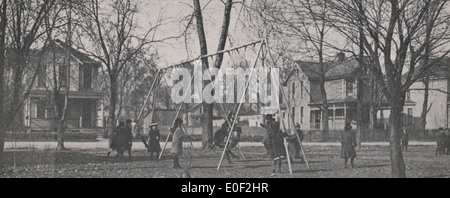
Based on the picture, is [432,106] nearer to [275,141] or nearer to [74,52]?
[74,52]

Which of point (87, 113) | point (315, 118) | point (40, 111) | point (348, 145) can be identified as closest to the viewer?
point (348, 145)

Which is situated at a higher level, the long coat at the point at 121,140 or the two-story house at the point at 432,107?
the two-story house at the point at 432,107

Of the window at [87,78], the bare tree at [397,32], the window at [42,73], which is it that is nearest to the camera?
the bare tree at [397,32]

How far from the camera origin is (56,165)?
1619cm

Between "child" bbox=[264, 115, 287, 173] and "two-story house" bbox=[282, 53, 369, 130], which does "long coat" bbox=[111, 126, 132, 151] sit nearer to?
"child" bbox=[264, 115, 287, 173]

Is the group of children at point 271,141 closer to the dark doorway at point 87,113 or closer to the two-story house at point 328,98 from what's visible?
the dark doorway at point 87,113

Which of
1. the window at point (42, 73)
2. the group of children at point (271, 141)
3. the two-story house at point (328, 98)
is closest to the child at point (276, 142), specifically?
the group of children at point (271, 141)

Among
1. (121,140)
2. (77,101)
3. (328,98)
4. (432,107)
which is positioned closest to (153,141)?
(121,140)

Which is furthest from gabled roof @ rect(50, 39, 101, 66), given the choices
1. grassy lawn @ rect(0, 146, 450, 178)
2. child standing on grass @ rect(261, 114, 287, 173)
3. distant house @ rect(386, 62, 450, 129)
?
distant house @ rect(386, 62, 450, 129)

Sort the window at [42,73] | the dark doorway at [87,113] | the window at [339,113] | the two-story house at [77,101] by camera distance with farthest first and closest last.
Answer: the window at [339,113] < the dark doorway at [87,113] < the two-story house at [77,101] < the window at [42,73]

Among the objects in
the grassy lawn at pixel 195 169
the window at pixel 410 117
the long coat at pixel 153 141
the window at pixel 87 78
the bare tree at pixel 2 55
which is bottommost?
the grassy lawn at pixel 195 169
